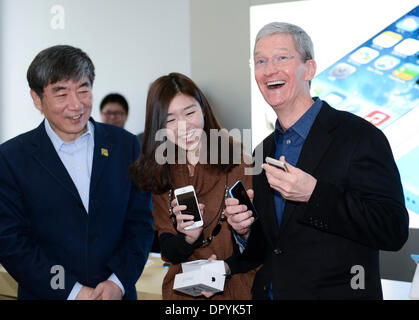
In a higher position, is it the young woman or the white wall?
the white wall

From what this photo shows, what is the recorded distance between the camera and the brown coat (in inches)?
69.8

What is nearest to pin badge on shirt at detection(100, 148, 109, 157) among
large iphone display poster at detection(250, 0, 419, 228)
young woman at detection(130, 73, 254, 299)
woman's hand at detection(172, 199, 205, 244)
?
young woman at detection(130, 73, 254, 299)

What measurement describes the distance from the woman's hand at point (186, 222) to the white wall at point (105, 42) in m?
3.81

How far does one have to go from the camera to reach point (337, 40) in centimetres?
334

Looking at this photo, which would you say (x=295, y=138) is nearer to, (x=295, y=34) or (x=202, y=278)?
(x=295, y=34)

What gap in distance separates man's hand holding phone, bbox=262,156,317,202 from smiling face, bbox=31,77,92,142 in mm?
1029

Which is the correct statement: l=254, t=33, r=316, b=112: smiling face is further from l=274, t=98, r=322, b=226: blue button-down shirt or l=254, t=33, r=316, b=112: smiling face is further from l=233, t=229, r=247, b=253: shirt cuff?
l=233, t=229, r=247, b=253: shirt cuff

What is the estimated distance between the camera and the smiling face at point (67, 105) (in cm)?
188

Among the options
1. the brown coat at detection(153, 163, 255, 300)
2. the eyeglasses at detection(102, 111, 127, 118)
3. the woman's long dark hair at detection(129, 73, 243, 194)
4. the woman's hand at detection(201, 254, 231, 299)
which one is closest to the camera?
the woman's hand at detection(201, 254, 231, 299)

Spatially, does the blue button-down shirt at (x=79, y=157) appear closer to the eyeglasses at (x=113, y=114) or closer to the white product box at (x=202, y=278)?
the white product box at (x=202, y=278)

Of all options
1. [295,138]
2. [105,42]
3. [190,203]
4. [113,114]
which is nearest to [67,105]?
[190,203]

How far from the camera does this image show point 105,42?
5.88 m

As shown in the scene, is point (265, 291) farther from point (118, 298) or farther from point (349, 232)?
point (118, 298)
